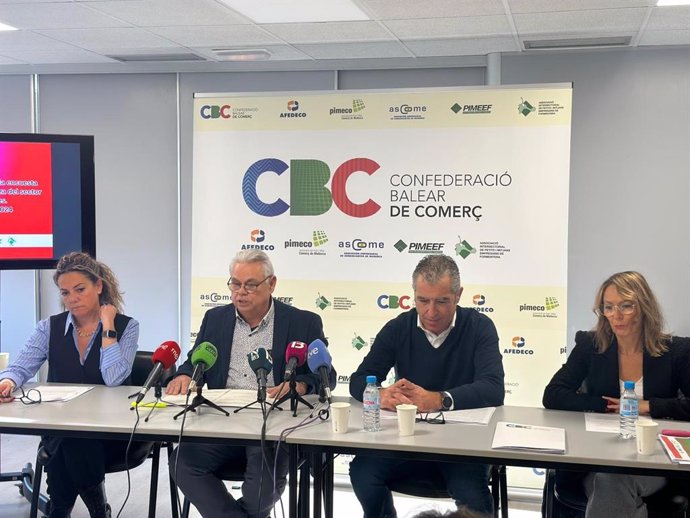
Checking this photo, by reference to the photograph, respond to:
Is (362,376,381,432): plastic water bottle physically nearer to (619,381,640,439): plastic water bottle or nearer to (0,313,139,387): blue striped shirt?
(619,381,640,439): plastic water bottle

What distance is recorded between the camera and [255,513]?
3.09 metres

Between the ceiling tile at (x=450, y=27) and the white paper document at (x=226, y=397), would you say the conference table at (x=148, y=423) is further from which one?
the ceiling tile at (x=450, y=27)

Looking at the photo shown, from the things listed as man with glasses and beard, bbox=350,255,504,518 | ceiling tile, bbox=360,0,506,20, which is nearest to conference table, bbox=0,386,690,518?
man with glasses and beard, bbox=350,255,504,518

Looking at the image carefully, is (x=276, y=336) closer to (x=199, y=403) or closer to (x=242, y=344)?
(x=242, y=344)

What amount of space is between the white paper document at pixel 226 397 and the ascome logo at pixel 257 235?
1.39m

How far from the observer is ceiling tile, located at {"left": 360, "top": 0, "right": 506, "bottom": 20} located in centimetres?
378

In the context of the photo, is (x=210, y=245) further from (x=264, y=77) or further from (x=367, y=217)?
(x=264, y=77)

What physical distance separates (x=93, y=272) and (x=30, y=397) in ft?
2.08

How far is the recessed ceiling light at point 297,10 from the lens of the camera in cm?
384

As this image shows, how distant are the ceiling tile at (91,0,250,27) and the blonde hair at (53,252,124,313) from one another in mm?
1282

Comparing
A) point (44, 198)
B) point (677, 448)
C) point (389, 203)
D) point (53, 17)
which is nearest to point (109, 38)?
point (53, 17)

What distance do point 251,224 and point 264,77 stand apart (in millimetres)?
1519

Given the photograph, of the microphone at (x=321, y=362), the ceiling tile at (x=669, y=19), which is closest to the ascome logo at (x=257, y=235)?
the microphone at (x=321, y=362)

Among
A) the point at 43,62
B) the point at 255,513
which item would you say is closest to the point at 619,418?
the point at 255,513
